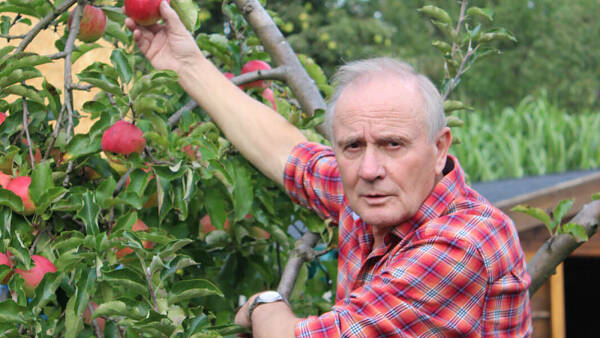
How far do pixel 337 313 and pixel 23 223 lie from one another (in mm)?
594

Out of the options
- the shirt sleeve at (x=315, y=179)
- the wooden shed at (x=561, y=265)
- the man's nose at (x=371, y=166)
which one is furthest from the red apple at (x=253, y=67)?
the wooden shed at (x=561, y=265)

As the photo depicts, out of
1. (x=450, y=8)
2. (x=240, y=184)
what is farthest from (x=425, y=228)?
(x=450, y=8)

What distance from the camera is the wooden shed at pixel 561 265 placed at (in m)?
3.51

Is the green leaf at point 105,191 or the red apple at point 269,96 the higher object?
the green leaf at point 105,191

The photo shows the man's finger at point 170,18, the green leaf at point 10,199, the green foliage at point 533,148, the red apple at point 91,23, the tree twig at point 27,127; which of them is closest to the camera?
→ the green leaf at point 10,199

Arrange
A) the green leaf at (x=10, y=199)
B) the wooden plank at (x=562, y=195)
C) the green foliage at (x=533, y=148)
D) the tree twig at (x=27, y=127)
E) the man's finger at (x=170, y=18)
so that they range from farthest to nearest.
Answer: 1. the green foliage at (x=533, y=148)
2. the wooden plank at (x=562, y=195)
3. the man's finger at (x=170, y=18)
4. the tree twig at (x=27, y=127)
5. the green leaf at (x=10, y=199)

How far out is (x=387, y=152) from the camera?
1.27 metres

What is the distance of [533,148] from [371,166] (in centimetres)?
615

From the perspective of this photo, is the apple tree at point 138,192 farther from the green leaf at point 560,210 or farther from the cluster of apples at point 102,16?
the green leaf at point 560,210

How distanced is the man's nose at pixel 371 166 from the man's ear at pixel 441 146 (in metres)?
0.13

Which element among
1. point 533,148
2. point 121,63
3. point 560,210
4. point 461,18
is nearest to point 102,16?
point 121,63

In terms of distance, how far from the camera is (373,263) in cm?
136

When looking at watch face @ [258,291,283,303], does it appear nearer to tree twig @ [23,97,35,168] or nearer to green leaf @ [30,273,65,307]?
green leaf @ [30,273,65,307]

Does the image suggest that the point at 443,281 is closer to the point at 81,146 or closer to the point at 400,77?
the point at 400,77
